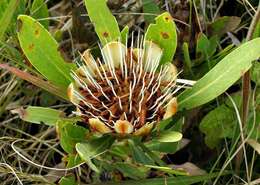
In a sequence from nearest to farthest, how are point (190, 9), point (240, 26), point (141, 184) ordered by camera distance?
point (141, 184)
point (190, 9)
point (240, 26)

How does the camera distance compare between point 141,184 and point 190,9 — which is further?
point 190,9

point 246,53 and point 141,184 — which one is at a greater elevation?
point 246,53

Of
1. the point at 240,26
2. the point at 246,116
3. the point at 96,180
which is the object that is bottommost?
the point at 96,180

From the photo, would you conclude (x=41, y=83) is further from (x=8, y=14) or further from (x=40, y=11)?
(x=40, y=11)

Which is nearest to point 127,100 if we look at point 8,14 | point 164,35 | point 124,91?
point 124,91

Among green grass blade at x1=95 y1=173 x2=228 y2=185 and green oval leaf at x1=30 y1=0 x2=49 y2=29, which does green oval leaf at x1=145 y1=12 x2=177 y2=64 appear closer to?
green grass blade at x1=95 y1=173 x2=228 y2=185

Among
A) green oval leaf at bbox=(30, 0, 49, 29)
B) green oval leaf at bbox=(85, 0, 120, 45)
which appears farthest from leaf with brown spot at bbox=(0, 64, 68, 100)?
green oval leaf at bbox=(30, 0, 49, 29)

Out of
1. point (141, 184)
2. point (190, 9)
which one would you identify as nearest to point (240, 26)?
point (190, 9)

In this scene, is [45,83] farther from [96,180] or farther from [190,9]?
[190,9]

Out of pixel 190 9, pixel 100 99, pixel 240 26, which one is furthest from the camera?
pixel 240 26
